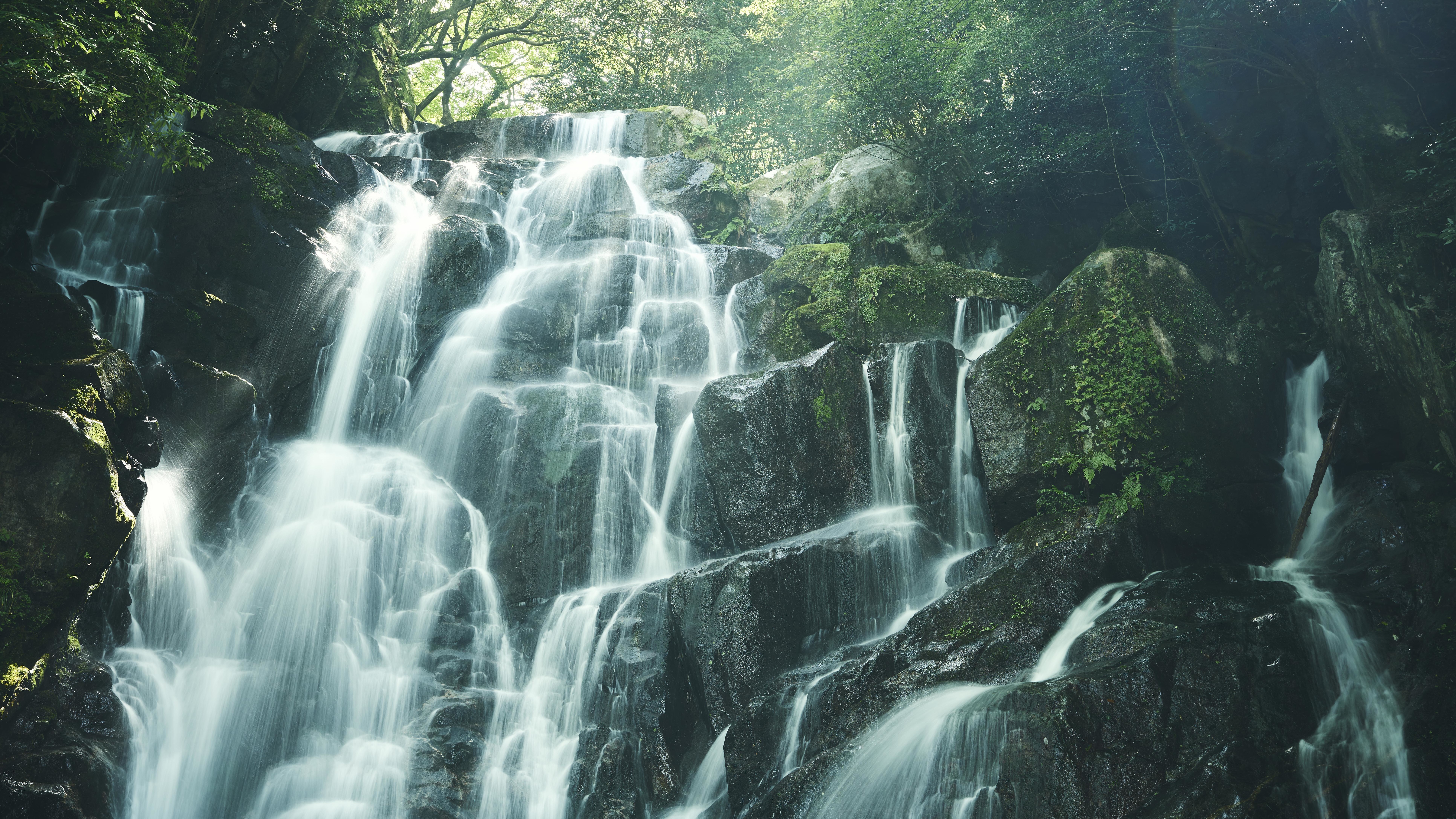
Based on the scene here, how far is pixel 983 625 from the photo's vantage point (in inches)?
278

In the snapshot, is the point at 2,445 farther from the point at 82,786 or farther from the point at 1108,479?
the point at 1108,479

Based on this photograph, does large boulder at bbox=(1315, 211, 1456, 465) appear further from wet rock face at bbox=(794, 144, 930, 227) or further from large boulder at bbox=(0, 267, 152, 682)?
large boulder at bbox=(0, 267, 152, 682)

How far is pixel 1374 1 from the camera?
31.0 ft

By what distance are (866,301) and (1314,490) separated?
635 centimetres

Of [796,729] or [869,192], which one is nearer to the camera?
[796,729]

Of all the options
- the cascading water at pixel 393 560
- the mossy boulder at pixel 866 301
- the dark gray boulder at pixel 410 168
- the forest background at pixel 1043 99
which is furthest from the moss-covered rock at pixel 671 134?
the mossy boulder at pixel 866 301

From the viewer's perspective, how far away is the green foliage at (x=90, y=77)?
7.31 meters

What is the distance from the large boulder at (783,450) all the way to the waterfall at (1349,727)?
4575mm

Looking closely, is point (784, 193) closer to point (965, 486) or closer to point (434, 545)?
point (965, 486)

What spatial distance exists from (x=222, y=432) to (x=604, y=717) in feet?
21.9

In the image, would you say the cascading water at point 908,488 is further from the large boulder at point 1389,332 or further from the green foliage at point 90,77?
the green foliage at point 90,77

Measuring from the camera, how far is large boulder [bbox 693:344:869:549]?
9750 millimetres

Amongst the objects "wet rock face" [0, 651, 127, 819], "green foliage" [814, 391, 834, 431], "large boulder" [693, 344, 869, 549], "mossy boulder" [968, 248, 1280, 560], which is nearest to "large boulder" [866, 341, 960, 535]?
"large boulder" [693, 344, 869, 549]

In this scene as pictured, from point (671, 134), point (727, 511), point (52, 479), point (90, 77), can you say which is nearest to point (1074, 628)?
point (727, 511)
